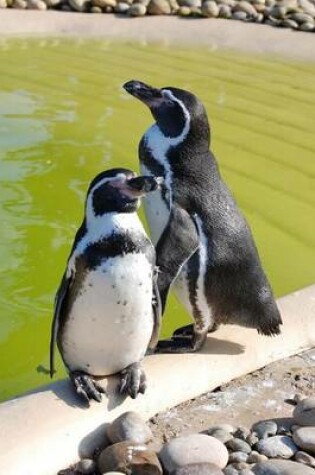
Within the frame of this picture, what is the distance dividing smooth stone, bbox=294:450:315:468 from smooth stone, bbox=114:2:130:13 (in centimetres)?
868

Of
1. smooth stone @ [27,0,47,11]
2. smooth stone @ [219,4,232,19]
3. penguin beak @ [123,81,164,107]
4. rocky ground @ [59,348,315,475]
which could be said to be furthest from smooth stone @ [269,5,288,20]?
rocky ground @ [59,348,315,475]

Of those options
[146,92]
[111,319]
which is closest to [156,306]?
[111,319]

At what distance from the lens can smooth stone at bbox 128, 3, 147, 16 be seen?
35.4ft

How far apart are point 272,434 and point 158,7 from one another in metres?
8.42

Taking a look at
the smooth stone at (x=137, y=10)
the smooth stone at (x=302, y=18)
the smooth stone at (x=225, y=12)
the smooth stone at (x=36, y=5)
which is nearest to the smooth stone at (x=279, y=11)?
the smooth stone at (x=302, y=18)

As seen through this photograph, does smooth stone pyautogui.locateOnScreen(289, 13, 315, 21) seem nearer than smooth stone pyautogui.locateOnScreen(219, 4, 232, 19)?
Yes

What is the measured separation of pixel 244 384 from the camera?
10.9 ft

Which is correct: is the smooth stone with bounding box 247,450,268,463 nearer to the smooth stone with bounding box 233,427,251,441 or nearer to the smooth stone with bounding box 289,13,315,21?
the smooth stone with bounding box 233,427,251,441

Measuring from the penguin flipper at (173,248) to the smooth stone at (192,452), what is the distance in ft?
1.95

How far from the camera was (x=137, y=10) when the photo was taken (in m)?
10.8

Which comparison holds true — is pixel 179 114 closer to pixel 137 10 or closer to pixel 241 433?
pixel 241 433

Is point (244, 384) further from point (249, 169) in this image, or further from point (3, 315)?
point (249, 169)

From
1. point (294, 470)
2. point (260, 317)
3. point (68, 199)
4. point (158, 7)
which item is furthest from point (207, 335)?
point (158, 7)

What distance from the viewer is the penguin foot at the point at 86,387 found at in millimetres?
3006
